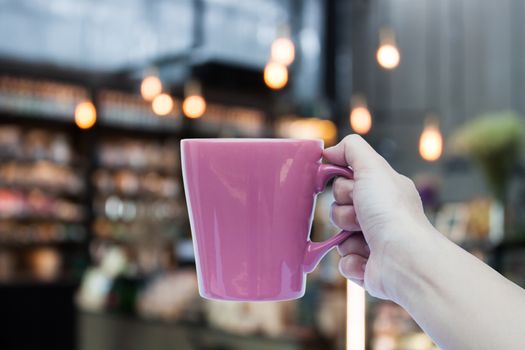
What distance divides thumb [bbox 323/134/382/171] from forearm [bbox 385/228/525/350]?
89 millimetres

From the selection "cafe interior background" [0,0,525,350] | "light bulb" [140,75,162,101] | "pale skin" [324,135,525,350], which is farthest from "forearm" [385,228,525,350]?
"light bulb" [140,75,162,101]

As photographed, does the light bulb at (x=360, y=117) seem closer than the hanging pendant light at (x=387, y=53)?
No

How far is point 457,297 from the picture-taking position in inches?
22.3

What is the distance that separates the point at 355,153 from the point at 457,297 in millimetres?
162

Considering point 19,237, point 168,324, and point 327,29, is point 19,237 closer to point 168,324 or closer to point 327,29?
point 168,324

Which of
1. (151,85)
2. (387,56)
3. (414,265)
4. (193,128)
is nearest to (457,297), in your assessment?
(414,265)

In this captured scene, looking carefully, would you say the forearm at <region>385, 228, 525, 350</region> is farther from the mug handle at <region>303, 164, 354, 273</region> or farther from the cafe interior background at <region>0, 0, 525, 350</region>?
the cafe interior background at <region>0, 0, 525, 350</region>

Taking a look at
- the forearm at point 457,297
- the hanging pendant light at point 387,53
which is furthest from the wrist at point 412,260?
the hanging pendant light at point 387,53

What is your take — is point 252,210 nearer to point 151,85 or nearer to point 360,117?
point 151,85

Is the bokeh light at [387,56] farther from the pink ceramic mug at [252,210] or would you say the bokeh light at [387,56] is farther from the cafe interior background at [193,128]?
the pink ceramic mug at [252,210]

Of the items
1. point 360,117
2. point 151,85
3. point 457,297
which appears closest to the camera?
point 457,297

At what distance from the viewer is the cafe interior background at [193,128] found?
359cm

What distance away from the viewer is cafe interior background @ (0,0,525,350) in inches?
141

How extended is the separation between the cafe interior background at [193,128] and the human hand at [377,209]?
68.9 inches
